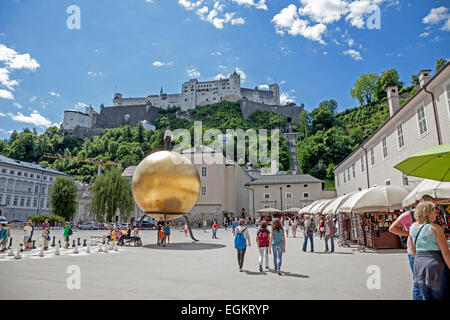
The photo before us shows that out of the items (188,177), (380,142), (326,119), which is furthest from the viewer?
(326,119)

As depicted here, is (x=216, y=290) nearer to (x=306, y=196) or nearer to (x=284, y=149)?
(x=306, y=196)

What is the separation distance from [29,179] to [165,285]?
69.5 metres

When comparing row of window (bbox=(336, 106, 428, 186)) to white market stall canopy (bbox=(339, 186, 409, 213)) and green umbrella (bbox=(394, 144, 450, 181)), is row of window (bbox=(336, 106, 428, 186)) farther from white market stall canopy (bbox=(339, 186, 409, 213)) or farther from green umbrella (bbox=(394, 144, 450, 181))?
green umbrella (bbox=(394, 144, 450, 181))

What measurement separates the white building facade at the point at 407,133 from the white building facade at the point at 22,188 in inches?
2547

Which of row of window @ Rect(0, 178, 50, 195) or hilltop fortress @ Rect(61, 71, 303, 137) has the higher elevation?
hilltop fortress @ Rect(61, 71, 303, 137)

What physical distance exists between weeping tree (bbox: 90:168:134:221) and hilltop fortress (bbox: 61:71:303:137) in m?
87.1

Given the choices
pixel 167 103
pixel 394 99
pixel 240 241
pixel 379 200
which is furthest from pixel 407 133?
pixel 167 103

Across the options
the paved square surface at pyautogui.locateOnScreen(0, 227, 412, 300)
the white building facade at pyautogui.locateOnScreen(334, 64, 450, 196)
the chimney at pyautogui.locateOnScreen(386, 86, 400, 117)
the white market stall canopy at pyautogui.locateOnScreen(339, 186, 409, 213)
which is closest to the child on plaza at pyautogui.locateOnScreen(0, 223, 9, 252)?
the paved square surface at pyautogui.locateOnScreen(0, 227, 412, 300)

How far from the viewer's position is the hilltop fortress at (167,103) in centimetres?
12400

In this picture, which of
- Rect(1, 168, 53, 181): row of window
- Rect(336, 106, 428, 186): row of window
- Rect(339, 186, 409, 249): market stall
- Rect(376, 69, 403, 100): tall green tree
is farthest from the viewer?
Rect(376, 69, 403, 100): tall green tree

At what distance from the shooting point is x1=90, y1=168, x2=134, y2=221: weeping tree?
3512 centimetres

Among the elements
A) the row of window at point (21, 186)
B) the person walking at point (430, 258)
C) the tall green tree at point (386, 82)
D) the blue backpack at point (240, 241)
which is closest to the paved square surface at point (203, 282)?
the blue backpack at point (240, 241)
